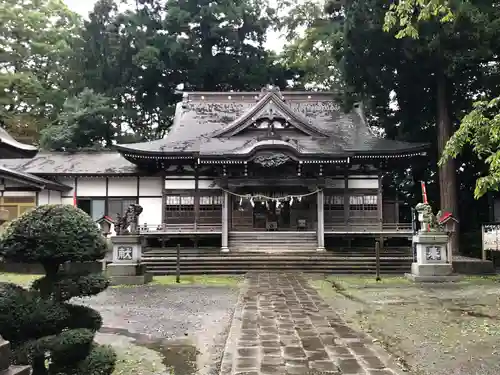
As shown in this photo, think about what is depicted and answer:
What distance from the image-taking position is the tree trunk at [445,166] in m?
17.9

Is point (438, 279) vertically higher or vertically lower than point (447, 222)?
lower

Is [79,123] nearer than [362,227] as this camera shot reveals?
No

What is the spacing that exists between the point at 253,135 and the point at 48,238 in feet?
60.1

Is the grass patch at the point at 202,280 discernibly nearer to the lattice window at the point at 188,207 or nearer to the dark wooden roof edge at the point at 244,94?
the lattice window at the point at 188,207

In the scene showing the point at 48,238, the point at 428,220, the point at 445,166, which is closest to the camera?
the point at 48,238

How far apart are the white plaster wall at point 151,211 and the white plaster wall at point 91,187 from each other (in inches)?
80.6

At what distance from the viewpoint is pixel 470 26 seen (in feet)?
49.9

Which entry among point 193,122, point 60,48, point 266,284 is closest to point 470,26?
point 266,284

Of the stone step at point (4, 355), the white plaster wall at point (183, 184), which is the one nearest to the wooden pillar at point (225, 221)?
the white plaster wall at point (183, 184)

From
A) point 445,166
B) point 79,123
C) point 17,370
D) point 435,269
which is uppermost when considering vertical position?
point 79,123

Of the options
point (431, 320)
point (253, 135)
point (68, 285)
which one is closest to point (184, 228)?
point (253, 135)

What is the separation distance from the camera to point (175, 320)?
788cm

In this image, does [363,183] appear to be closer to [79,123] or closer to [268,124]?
[268,124]

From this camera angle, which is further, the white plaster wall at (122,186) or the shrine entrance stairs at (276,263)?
the white plaster wall at (122,186)
